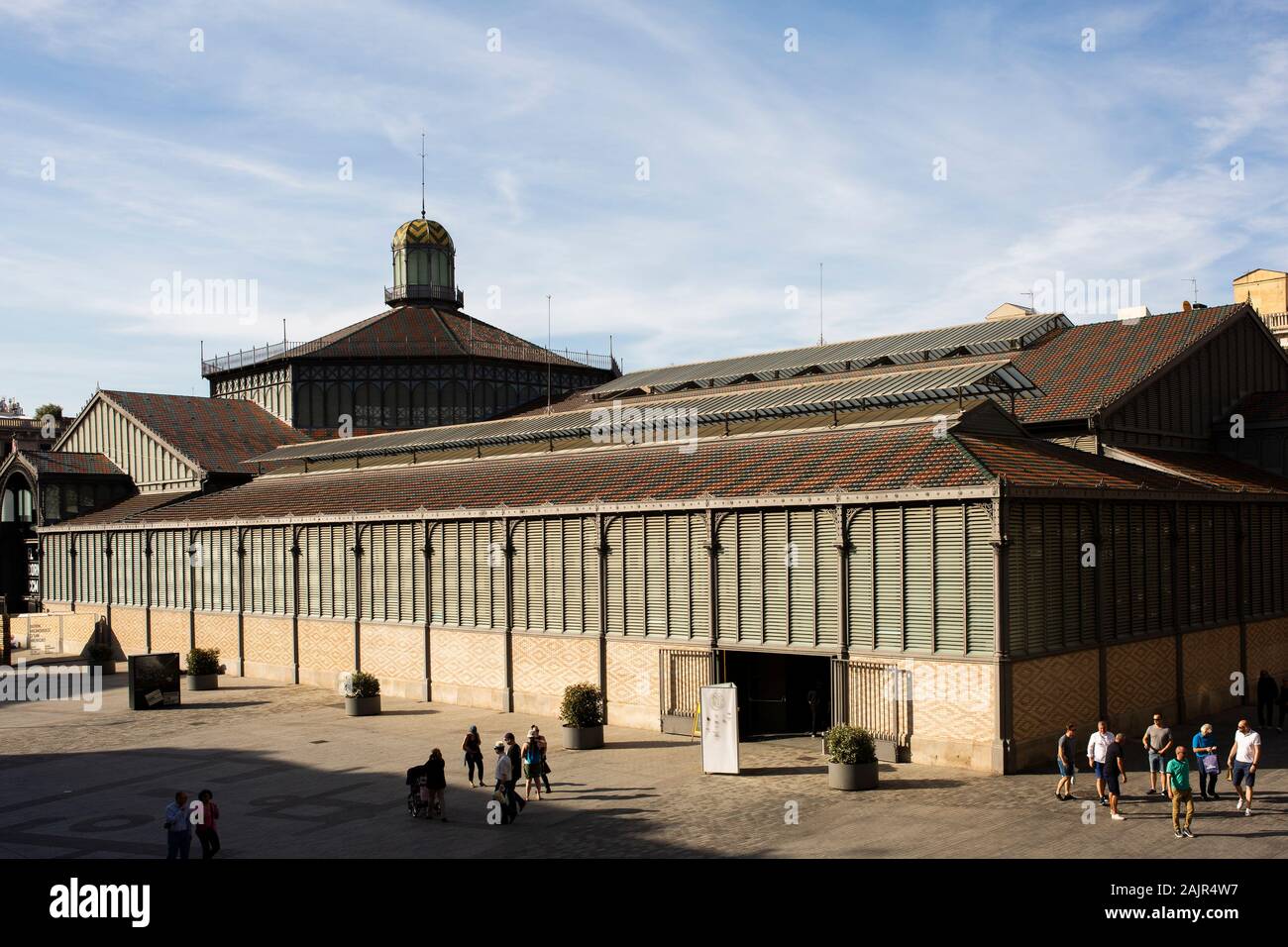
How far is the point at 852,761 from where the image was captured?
28516mm

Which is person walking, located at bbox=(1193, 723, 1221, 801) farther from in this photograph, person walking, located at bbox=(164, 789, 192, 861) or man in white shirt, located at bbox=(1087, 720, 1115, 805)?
person walking, located at bbox=(164, 789, 192, 861)

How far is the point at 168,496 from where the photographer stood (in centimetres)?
7331

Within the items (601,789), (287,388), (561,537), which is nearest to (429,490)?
(561,537)

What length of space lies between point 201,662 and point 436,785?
30.0 meters

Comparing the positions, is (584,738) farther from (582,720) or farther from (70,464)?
(70,464)

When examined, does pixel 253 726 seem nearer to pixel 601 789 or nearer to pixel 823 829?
pixel 601 789

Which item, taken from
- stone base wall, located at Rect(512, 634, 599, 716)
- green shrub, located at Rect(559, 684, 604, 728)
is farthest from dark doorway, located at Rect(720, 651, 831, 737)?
stone base wall, located at Rect(512, 634, 599, 716)

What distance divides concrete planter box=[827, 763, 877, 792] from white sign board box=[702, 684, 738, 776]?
2.82 m

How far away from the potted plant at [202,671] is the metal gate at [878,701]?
31198mm

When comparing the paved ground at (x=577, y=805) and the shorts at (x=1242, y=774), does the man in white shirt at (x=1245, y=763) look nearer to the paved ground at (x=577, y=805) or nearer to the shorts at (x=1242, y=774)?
the shorts at (x=1242, y=774)

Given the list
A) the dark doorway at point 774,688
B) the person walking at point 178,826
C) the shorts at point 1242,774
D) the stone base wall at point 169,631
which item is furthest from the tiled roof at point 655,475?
the person walking at point 178,826

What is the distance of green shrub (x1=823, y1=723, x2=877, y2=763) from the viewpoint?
1123 inches

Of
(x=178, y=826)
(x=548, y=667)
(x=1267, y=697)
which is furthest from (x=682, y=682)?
(x=1267, y=697)

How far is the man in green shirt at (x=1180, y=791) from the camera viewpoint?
2297 cm
